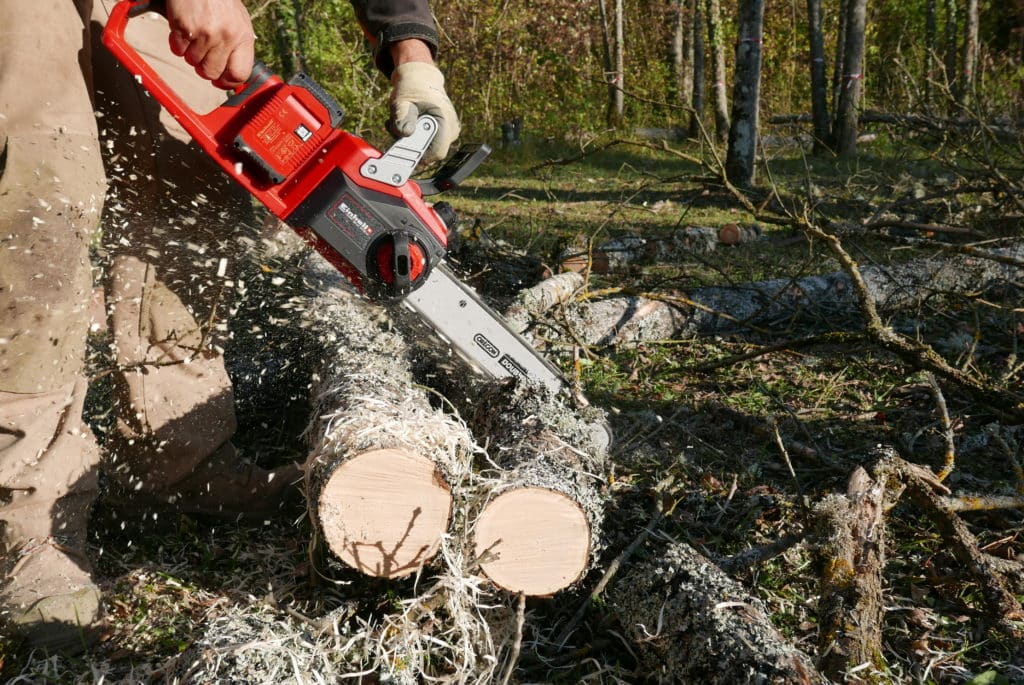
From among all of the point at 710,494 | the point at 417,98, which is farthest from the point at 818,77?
the point at 417,98

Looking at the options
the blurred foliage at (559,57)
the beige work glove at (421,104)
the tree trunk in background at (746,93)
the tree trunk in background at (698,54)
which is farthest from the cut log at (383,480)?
the tree trunk in background at (698,54)

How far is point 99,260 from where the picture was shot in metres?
2.37

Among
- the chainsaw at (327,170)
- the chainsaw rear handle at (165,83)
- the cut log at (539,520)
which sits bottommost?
the cut log at (539,520)

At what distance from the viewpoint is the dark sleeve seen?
2.29 meters

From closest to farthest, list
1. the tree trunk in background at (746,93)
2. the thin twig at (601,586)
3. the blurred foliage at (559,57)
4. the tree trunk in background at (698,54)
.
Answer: the thin twig at (601,586) < the blurred foliage at (559,57) < the tree trunk in background at (746,93) < the tree trunk in background at (698,54)

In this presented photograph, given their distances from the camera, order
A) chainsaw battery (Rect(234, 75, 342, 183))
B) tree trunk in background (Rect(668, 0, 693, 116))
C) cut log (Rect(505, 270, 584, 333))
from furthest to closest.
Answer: tree trunk in background (Rect(668, 0, 693, 116)), cut log (Rect(505, 270, 584, 333)), chainsaw battery (Rect(234, 75, 342, 183))

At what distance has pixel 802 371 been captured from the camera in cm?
353

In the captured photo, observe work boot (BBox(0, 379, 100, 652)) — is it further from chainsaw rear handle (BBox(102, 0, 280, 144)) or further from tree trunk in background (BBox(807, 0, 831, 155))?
tree trunk in background (BBox(807, 0, 831, 155))

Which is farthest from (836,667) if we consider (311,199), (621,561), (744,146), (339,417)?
(744,146)

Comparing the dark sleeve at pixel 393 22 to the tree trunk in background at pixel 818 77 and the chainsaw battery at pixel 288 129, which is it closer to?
the chainsaw battery at pixel 288 129

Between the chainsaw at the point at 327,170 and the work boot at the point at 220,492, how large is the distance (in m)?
0.75

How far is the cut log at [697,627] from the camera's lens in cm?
145

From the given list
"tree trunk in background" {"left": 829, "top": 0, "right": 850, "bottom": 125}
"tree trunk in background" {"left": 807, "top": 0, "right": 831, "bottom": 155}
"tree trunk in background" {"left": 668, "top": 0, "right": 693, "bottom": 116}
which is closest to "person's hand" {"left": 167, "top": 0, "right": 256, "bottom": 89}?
"tree trunk in background" {"left": 829, "top": 0, "right": 850, "bottom": 125}

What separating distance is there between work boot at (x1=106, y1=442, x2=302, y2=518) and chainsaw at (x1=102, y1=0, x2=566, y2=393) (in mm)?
748
